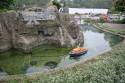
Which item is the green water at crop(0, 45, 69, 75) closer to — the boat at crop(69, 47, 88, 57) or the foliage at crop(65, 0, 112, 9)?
the boat at crop(69, 47, 88, 57)

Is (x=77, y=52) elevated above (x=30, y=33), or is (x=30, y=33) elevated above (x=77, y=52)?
(x=30, y=33)

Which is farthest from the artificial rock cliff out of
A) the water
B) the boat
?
the boat

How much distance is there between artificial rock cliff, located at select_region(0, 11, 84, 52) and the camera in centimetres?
3322

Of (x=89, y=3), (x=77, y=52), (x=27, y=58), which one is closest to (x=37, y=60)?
(x=27, y=58)

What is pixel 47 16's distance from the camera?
3606 centimetres

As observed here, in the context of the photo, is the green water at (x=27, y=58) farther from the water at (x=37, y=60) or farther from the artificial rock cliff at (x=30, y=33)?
the artificial rock cliff at (x=30, y=33)

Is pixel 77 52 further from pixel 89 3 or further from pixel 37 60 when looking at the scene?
pixel 89 3

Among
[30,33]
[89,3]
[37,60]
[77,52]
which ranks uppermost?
[30,33]

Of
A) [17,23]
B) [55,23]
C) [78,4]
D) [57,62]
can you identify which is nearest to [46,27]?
[55,23]

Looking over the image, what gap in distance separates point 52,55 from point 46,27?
16.5 feet

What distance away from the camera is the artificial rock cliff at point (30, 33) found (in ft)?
109

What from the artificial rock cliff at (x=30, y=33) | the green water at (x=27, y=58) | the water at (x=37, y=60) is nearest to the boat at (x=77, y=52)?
the water at (x=37, y=60)

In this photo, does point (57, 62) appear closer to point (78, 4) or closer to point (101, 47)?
point (101, 47)

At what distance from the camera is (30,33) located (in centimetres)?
3466
